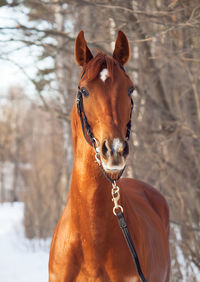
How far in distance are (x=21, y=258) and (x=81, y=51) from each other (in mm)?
7958

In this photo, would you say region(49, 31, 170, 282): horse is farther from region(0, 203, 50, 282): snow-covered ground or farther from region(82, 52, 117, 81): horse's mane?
region(0, 203, 50, 282): snow-covered ground

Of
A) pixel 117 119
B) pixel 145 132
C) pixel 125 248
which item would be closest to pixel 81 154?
pixel 117 119

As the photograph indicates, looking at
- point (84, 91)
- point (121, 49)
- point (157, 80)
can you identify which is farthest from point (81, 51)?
point (157, 80)

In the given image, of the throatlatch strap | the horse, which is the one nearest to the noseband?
the horse

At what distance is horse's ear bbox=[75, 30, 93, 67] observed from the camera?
230 cm

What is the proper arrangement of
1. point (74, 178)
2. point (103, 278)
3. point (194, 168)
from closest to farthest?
point (103, 278), point (74, 178), point (194, 168)

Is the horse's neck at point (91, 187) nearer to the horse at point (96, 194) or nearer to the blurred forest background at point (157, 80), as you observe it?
the horse at point (96, 194)

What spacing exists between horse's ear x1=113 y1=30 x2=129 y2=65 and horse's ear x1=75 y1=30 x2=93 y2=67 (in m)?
0.19

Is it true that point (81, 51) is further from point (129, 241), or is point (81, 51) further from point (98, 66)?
point (129, 241)

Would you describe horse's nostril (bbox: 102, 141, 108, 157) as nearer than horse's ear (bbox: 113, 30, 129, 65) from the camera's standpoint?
Yes

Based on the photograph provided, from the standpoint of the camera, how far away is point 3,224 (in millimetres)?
15133

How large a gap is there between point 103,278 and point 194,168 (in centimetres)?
367

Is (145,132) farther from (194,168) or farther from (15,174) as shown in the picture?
(15,174)

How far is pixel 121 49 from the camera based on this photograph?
7.87 feet
